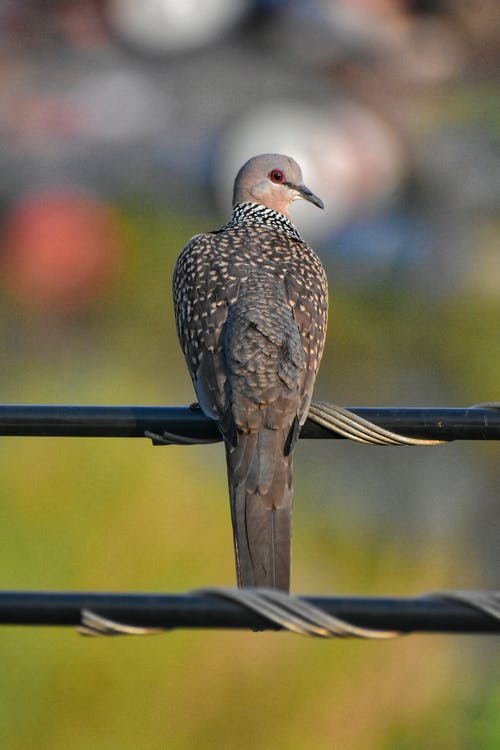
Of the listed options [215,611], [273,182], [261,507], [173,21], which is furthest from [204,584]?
[173,21]

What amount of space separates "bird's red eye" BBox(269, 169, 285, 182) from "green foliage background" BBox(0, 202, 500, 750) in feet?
9.67

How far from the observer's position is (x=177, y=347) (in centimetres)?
1186

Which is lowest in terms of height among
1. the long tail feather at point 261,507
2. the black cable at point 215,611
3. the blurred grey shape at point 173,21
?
the black cable at point 215,611

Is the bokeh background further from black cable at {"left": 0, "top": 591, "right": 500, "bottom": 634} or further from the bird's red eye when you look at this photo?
black cable at {"left": 0, "top": 591, "right": 500, "bottom": 634}

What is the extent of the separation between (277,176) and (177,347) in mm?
6268

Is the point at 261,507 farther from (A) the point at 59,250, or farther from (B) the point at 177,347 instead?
(A) the point at 59,250

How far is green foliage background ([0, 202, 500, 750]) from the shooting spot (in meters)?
7.45

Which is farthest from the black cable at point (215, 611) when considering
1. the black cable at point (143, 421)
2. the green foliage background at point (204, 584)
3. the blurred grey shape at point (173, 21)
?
the blurred grey shape at point (173, 21)

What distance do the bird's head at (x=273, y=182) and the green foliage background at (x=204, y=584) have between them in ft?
9.52

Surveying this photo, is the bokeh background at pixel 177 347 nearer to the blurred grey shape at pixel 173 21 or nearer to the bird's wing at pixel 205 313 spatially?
the blurred grey shape at pixel 173 21

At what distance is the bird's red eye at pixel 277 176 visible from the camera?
223 inches

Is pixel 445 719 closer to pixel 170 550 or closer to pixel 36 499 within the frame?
pixel 170 550

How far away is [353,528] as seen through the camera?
9.25 meters

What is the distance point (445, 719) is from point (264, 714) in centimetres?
114
